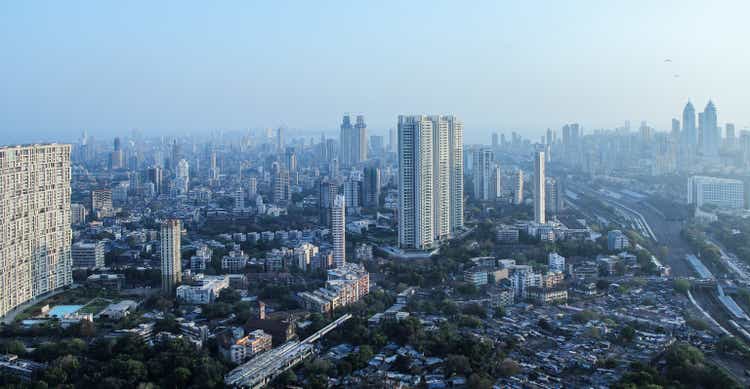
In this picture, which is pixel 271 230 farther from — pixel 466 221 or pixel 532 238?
pixel 532 238

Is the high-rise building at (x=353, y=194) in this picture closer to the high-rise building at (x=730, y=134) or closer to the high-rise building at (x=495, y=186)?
the high-rise building at (x=495, y=186)

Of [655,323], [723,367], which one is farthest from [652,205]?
[723,367]

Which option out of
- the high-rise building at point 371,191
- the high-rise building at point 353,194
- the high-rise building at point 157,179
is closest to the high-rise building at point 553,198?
the high-rise building at point 371,191

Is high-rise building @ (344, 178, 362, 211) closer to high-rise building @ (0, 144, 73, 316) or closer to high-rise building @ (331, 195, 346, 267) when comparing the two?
high-rise building @ (331, 195, 346, 267)

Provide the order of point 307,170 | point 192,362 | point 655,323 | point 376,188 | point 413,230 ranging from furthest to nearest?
1. point 307,170
2. point 376,188
3. point 413,230
4. point 655,323
5. point 192,362

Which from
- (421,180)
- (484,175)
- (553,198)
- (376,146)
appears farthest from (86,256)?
(376,146)
